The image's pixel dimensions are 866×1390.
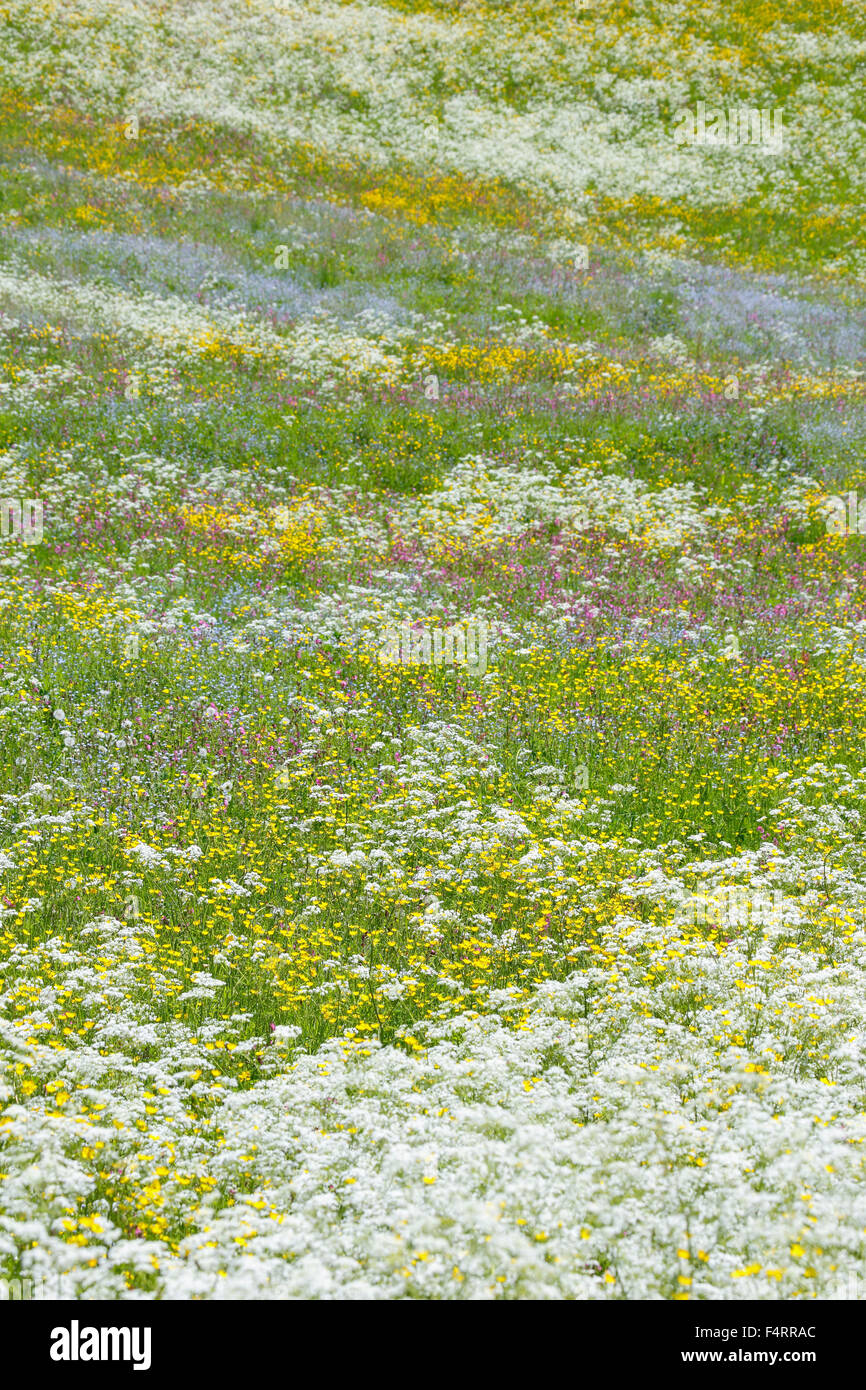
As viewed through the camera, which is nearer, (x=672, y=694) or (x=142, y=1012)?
(x=142, y=1012)

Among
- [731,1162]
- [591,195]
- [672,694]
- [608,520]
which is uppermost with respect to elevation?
[591,195]

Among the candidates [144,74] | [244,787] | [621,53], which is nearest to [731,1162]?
[244,787]

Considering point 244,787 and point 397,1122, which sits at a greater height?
point 244,787

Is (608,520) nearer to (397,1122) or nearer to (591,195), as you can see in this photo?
(397,1122)

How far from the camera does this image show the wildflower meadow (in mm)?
4938

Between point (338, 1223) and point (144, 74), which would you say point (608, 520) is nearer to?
point (338, 1223)

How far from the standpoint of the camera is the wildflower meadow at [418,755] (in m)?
4.94

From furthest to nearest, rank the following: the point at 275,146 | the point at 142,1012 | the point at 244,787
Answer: the point at 275,146
the point at 244,787
the point at 142,1012

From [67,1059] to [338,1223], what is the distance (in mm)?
2163

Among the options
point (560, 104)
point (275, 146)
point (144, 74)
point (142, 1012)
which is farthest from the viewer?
point (560, 104)

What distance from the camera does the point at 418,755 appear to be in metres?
11.2

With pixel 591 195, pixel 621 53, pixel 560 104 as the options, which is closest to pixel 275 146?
pixel 591 195

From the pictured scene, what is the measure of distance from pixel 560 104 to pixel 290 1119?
160 ft

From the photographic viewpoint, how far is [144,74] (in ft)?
132
